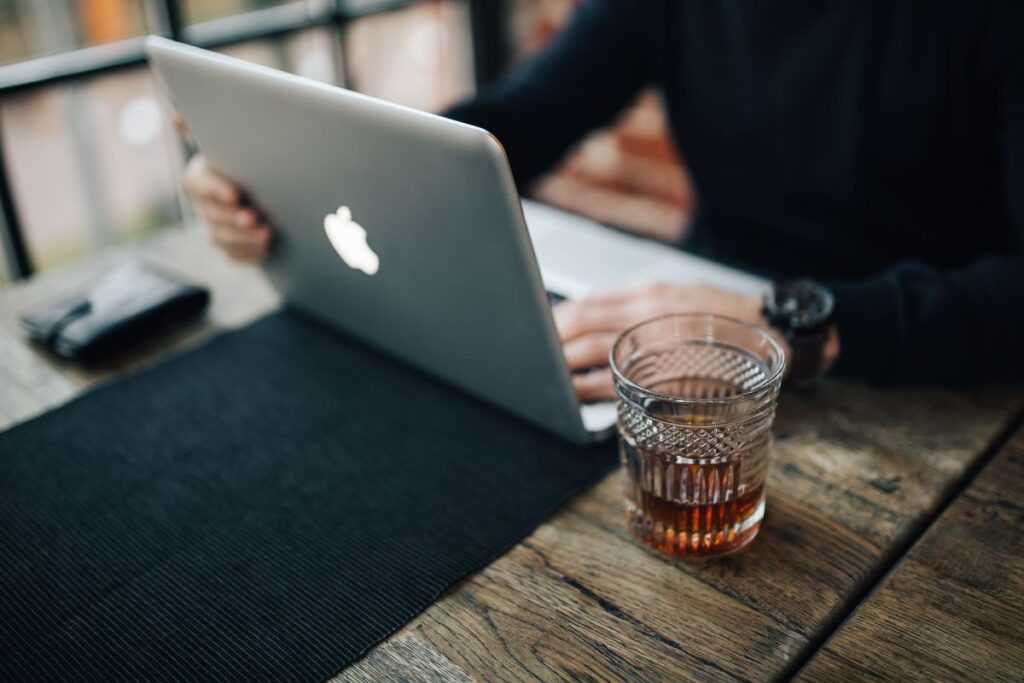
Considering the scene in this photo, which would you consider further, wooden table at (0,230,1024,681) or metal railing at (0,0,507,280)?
metal railing at (0,0,507,280)

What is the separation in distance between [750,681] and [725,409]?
19 cm

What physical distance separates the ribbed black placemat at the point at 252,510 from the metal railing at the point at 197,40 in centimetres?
76

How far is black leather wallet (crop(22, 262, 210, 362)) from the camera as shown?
3.25ft

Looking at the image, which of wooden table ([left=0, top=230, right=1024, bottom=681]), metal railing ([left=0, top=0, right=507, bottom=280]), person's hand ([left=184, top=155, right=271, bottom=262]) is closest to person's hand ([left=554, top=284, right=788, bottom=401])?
wooden table ([left=0, top=230, right=1024, bottom=681])

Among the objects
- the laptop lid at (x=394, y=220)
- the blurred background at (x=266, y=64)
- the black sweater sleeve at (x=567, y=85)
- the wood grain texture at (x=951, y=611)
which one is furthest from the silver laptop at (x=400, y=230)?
the blurred background at (x=266, y=64)

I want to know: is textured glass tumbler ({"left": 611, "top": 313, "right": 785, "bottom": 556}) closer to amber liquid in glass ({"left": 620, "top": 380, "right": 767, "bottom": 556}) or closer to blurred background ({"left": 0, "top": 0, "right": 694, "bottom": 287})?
amber liquid in glass ({"left": 620, "top": 380, "right": 767, "bottom": 556})

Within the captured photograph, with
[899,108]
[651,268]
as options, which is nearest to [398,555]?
[651,268]

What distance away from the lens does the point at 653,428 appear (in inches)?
26.9

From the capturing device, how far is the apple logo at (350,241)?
826mm

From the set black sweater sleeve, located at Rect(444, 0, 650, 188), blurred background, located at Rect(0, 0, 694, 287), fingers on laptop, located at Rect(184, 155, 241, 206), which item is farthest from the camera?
blurred background, located at Rect(0, 0, 694, 287)

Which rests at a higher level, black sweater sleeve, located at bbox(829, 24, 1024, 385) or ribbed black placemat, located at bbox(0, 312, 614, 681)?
black sweater sleeve, located at bbox(829, 24, 1024, 385)

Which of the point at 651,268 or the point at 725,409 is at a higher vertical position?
the point at 725,409

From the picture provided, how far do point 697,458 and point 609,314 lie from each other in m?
0.25

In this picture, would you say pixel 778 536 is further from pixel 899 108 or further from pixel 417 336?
pixel 899 108
